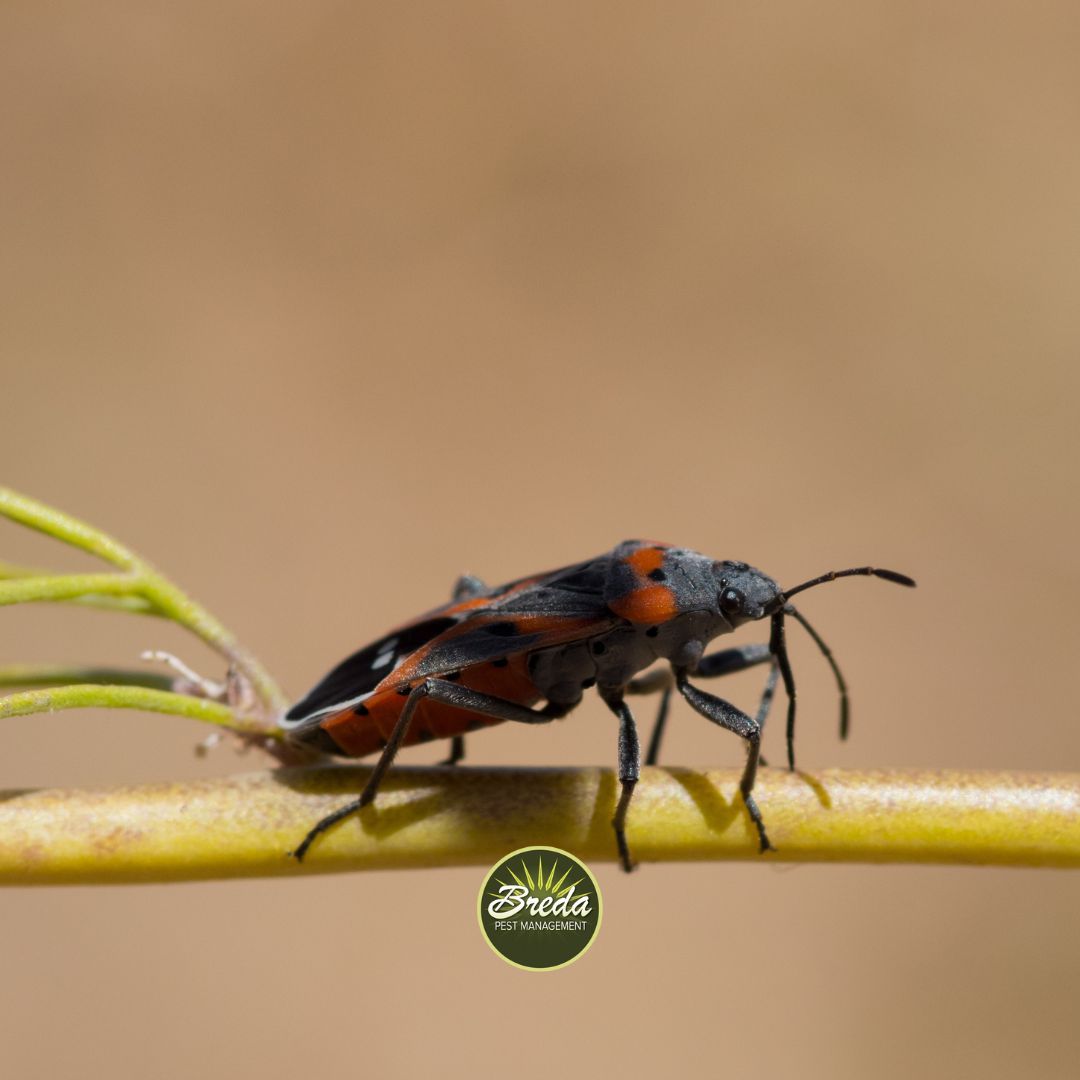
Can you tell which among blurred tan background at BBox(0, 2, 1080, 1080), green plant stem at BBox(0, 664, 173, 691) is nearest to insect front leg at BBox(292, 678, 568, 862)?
green plant stem at BBox(0, 664, 173, 691)

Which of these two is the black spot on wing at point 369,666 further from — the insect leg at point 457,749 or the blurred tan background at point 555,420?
the blurred tan background at point 555,420

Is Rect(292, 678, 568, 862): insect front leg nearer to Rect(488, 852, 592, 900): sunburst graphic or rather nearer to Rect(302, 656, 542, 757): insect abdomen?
Rect(302, 656, 542, 757): insect abdomen

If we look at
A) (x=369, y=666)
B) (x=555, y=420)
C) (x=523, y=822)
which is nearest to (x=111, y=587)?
(x=523, y=822)

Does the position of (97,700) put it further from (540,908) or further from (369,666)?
(369,666)

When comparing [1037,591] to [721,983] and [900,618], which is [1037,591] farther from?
[721,983]

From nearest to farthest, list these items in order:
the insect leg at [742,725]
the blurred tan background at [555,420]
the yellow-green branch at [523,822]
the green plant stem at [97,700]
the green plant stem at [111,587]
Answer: the green plant stem at [97,700] < the green plant stem at [111,587] < the yellow-green branch at [523,822] < the insect leg at [742,725] < the blurred tan background at [555,420]

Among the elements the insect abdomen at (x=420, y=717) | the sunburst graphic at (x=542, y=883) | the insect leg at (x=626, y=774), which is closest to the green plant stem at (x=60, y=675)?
the insect abdomen at (x=420, y=717)
